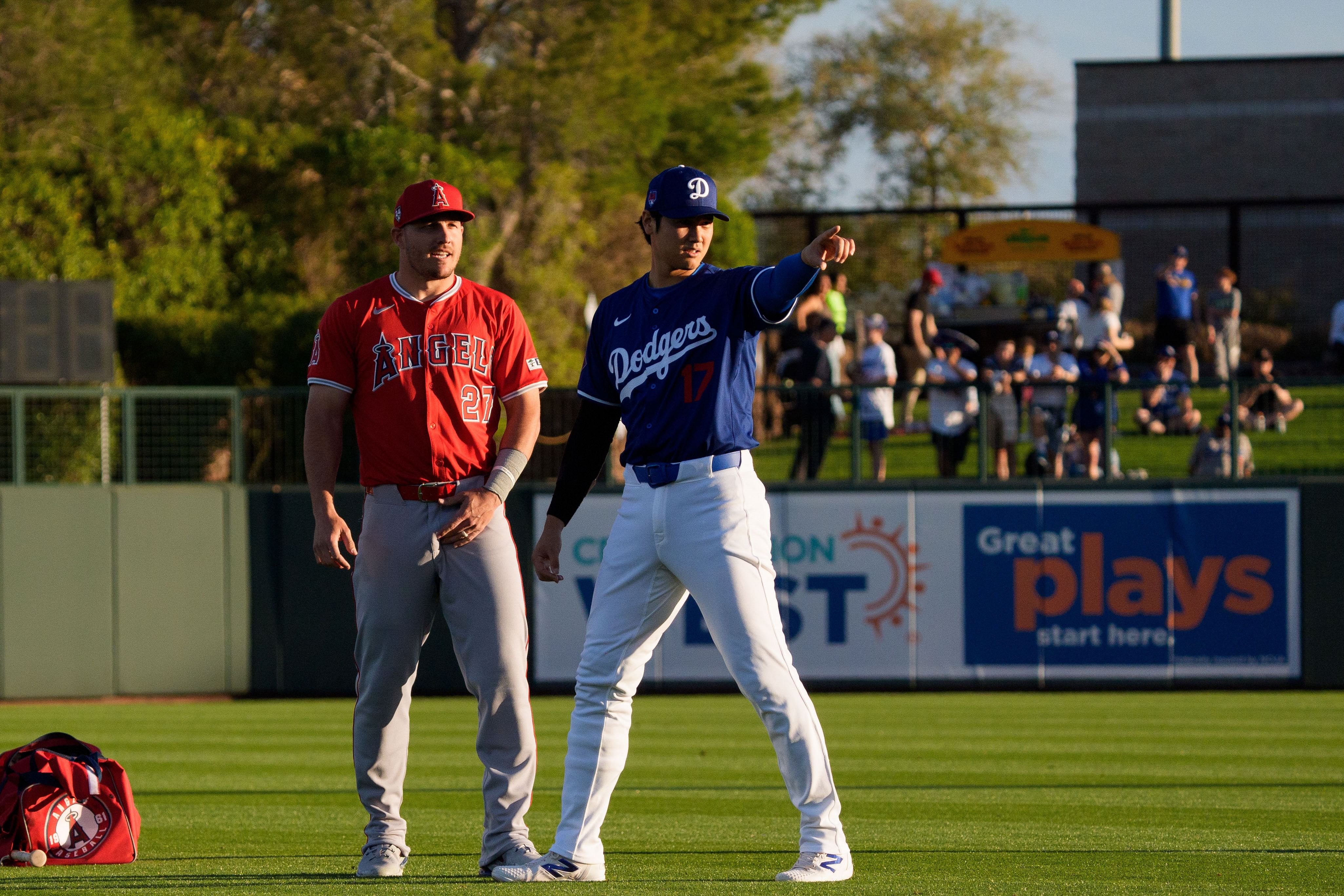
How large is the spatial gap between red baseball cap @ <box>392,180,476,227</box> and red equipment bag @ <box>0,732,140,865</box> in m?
2.25

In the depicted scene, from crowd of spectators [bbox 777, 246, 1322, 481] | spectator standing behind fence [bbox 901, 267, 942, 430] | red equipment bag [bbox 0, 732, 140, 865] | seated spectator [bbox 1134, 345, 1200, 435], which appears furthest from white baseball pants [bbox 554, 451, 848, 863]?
spectator standing behind fence [bbox 901, 267, 942, 430]

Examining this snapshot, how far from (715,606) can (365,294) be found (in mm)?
1617

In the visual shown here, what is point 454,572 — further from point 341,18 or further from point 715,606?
point 341,18

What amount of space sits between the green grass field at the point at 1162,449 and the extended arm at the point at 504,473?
31.0 ft

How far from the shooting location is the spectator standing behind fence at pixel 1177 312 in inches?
792

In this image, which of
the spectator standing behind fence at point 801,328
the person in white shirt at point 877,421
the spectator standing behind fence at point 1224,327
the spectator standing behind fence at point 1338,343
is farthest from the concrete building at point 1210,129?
the person in white shirt at point 877,421

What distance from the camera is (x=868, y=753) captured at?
9.62 metres

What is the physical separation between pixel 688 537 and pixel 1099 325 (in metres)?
15.3

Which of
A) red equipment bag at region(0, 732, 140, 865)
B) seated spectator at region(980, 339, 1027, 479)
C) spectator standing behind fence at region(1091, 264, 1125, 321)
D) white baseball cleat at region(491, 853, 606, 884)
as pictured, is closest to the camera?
white baseball cleat at region(491, 853, 606, 884)

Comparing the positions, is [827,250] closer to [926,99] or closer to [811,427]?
[811,427]

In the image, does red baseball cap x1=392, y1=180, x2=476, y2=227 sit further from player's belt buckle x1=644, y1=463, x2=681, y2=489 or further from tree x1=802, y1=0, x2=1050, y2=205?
tree x1=802, y1=0, x2=1050, y2=205

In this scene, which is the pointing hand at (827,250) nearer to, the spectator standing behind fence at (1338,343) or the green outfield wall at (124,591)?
the green outfield wall at (124,591)

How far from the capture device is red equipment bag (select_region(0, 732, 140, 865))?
544 cm

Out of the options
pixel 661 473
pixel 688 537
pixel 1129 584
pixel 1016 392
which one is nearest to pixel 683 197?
pixel 661 473
